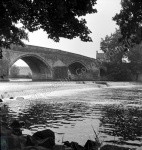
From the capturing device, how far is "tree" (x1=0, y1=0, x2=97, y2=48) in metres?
6.70

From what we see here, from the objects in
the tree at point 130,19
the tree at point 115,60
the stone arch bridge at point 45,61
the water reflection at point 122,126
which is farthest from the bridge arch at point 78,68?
the tree at point 130,19

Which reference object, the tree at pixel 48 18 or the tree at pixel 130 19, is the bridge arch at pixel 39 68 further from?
the tree at pixel 130 19

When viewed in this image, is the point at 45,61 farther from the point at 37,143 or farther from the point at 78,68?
the point at 37,143

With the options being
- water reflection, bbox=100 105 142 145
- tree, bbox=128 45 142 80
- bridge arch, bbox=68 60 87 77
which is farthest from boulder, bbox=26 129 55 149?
tree, bbox=128 45 142 80

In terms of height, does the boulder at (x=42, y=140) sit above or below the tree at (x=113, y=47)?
below

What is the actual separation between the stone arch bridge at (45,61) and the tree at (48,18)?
27.7 meters

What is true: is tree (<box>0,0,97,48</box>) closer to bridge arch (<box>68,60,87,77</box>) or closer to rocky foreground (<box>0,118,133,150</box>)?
rocky foreground (<box>0,118,133,150</box>)

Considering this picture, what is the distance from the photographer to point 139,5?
24.2 feet

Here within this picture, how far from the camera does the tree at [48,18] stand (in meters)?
6.70

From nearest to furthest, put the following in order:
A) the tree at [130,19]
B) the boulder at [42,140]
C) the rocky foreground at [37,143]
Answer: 1. the rocky foreground at [37,143]
2. the boulder at [42,140]
3. the tree at [130,19]

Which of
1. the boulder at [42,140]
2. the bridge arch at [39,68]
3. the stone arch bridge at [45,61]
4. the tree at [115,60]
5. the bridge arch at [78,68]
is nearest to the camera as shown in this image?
the boulder at [42,140]

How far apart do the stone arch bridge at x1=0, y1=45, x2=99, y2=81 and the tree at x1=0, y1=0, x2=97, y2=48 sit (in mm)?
27705

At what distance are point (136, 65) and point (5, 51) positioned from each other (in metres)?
32.1

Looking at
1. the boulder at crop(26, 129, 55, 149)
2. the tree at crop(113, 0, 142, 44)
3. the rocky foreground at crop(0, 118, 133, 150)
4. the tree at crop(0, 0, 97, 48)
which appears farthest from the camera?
the tree at crop(113, 0, 142, 44)
